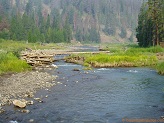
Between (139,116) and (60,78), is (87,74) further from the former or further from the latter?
(139,116)

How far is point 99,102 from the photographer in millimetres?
21328

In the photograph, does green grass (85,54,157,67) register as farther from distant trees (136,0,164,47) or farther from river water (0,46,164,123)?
distant trees (136,0,164,47)

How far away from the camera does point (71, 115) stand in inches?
699

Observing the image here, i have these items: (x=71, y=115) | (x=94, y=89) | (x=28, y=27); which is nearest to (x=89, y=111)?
(x=71, y=115)

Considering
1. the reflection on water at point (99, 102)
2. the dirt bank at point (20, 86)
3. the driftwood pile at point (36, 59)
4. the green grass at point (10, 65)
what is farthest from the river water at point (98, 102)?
the driftwood pile at point (36, 59)

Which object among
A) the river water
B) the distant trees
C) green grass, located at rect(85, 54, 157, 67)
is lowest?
the river water

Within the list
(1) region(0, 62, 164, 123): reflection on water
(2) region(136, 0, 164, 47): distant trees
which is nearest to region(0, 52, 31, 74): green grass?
(1) region(0, 62, 164, 123): reflection on water

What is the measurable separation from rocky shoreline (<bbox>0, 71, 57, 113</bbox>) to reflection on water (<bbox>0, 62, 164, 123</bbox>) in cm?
145

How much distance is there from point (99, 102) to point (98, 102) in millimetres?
83

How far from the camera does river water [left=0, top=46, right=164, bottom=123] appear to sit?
17203 millimetres

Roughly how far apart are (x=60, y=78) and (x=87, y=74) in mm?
4971

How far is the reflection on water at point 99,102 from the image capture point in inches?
680

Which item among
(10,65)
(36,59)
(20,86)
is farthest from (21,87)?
(36,59)

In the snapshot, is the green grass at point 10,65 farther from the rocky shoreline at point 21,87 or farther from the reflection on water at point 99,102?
the reflection on water at point 99,102
